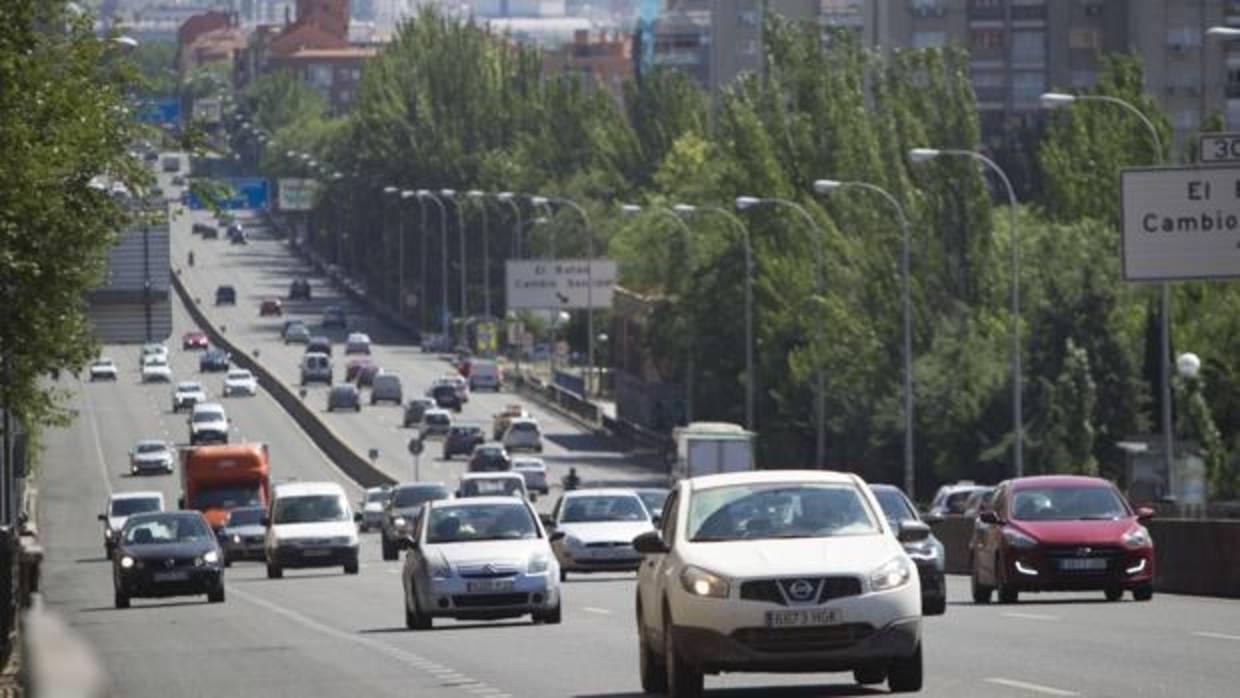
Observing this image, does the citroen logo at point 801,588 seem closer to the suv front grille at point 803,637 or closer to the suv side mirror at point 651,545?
the suv front grille at point 803,637

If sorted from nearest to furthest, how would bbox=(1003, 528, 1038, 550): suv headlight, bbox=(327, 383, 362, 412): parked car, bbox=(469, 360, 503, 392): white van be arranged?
bbox=(1003, 528, 1038, 550): suv headlight → bbox=(327, 383, 362, 412): parked car → bbox=(469, 360, 503, 392): white van

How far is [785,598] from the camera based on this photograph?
75.4ft

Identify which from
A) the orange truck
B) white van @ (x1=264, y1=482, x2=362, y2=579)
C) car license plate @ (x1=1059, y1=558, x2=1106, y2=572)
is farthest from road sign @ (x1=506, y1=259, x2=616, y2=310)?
car license plate @ (x1=1059, y1=558, x2=1106, y2=572)

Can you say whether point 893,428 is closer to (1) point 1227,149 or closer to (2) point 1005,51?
(1) point 1227,149

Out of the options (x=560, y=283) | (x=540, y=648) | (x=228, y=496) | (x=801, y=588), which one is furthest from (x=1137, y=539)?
(x=560, y=283)

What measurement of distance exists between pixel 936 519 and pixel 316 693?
2430cm

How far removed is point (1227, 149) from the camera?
43906mm

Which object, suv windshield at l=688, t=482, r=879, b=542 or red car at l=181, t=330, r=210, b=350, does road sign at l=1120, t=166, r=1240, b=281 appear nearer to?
suv windshield at l=688, t=482, r=879, b=542

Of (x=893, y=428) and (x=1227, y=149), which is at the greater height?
(x=1227, y=149)

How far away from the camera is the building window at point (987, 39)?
171375 mm

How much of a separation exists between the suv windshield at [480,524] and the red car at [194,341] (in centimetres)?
13430

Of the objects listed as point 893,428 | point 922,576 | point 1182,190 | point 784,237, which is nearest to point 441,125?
point 784,237

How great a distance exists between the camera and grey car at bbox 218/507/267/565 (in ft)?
236

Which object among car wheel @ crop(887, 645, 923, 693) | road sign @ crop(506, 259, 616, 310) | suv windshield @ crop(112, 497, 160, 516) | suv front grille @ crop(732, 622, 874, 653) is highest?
suv front grille @ crop(732, 622, 874, 653)
